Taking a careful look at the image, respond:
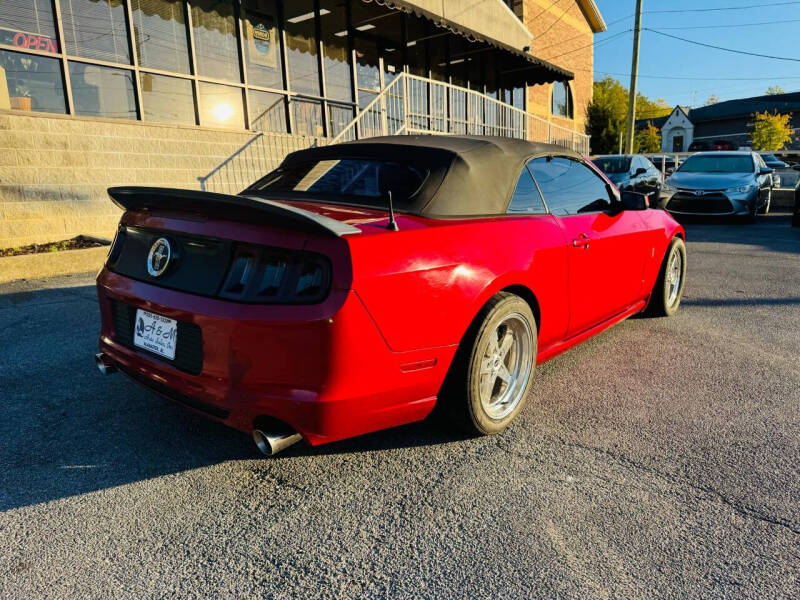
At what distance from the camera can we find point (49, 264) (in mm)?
6695

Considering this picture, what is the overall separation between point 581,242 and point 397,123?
30.6 feet

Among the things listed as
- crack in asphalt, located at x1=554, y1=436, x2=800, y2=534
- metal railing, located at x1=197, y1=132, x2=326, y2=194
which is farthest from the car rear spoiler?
metal railing, located at x1=197, y1=132, x2=326, y2=194

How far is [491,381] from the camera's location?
279 centimetres

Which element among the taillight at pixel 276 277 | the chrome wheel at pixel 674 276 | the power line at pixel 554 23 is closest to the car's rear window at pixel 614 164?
the chrome wheel at pixel 674 276

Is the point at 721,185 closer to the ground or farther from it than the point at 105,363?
farther from it

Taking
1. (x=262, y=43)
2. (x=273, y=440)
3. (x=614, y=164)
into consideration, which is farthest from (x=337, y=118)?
(x=273, y=440)

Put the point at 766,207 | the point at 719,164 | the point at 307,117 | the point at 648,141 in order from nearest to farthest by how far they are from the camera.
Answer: the point at 307,117 < the point at 719,164 < the point at 766,207 < the point at 648,141

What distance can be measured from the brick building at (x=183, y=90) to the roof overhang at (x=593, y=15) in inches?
613

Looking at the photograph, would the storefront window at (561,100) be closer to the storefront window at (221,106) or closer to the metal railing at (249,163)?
the metal railing at (249,163)

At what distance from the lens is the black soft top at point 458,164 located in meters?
2.72

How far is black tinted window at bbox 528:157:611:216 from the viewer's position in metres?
3.36

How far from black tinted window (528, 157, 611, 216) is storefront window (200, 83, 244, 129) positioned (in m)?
7.74

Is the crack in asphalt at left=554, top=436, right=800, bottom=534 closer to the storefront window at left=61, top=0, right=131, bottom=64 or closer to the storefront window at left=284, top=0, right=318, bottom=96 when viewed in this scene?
the storefront window at left=61, top=0, right=131, bottom=64

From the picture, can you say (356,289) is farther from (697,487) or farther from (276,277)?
(697,487)
